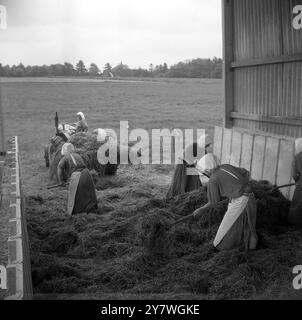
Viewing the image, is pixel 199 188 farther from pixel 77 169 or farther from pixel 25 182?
pixel 25 182

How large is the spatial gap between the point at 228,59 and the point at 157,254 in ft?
20.2

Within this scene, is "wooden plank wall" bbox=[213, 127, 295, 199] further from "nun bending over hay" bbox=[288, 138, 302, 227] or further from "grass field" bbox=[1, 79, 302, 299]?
"grass field" bbox=[1, 79, 302, 299]

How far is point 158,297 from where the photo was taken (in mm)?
5012

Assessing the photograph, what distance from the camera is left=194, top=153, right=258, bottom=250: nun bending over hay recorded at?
567cm

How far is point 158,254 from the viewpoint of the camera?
6.15 metres

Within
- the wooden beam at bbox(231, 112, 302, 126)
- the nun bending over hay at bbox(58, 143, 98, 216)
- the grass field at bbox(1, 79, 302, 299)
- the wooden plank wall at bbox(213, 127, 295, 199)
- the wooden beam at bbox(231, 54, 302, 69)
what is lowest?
the grass field at bbox(1, 79, 302, 299)

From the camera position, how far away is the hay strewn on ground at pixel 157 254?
528 cm

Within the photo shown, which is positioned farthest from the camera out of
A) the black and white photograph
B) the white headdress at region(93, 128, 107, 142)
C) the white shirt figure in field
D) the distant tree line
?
the distant tree line

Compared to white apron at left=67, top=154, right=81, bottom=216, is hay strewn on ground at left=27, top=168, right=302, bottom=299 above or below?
below

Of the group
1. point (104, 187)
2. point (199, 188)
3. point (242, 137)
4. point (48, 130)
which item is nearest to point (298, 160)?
point (199, 188)

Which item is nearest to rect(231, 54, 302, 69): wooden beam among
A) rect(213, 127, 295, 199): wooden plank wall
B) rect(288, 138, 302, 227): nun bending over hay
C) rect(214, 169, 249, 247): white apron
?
rect(213, 127, 295, 199): wooden plank wall

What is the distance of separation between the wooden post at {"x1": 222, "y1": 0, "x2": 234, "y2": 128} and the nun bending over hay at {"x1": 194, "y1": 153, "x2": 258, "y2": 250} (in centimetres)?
539

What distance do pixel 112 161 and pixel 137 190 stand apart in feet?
7.72

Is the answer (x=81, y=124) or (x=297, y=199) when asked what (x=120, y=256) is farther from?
(x=81, y=124)
